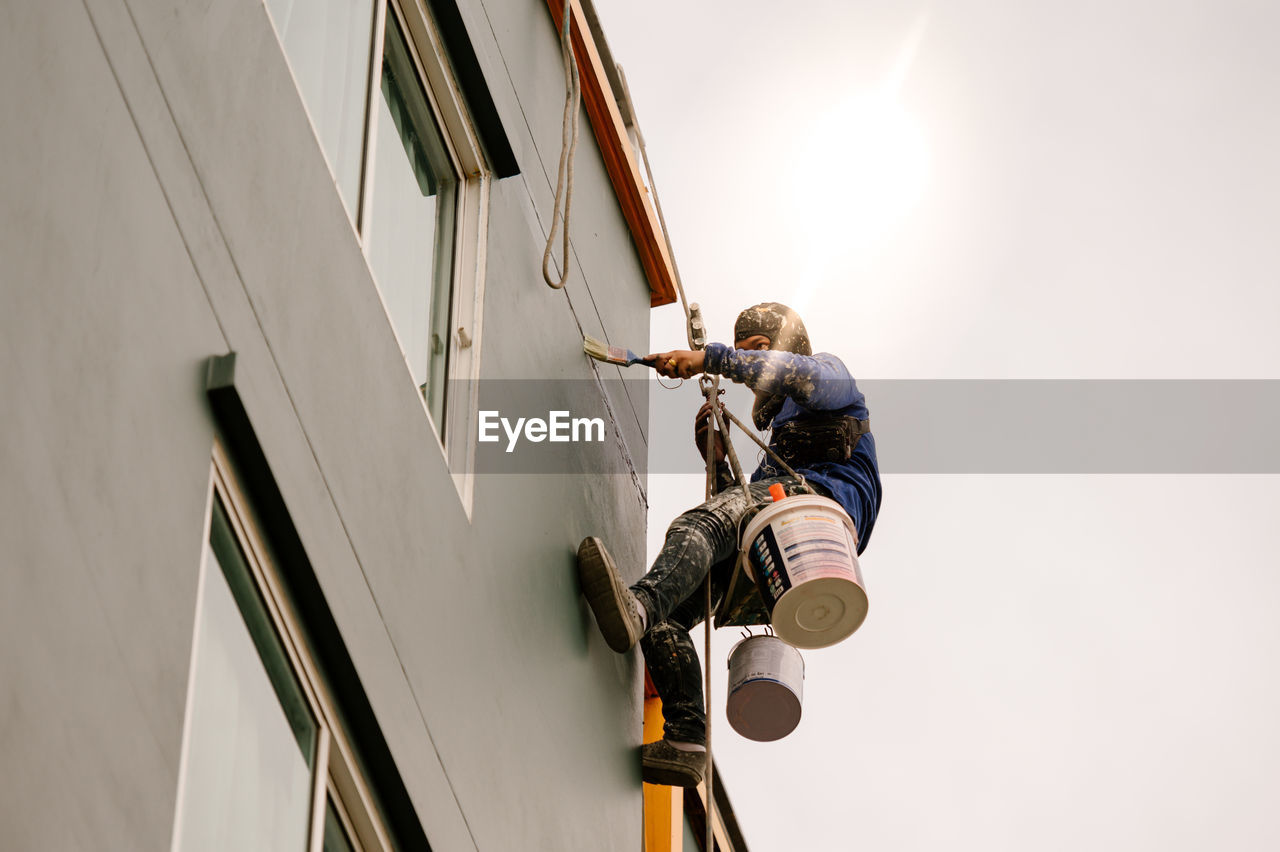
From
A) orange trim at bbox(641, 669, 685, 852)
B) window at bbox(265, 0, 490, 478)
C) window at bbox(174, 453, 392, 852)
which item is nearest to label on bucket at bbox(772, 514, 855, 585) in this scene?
orange trim at bbox(641, 669, 685, 852)

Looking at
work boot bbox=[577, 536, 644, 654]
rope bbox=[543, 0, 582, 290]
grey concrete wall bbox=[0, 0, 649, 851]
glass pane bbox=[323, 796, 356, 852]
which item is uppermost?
rope bbox=[543, 0, 582, 290]

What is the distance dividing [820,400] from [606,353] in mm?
998

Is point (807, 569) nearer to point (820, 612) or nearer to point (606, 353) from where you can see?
point (820, 612)

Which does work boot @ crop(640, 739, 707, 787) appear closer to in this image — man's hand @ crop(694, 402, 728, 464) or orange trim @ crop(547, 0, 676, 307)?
man's hand @ crop(694, 402, 728, 464)

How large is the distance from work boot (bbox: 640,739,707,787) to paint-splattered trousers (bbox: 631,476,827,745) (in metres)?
0.06

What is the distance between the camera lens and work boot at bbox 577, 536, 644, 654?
6.14 meters

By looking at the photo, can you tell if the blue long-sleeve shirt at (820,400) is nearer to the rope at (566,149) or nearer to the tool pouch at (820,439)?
the tool pouch at (820,439)

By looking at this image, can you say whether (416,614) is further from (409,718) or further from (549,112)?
(549,112)

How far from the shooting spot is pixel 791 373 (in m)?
7.15

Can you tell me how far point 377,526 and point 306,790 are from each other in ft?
2.68

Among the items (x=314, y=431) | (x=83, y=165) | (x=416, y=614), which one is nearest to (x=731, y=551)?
(x=416, y=614)

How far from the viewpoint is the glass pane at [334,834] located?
399cm

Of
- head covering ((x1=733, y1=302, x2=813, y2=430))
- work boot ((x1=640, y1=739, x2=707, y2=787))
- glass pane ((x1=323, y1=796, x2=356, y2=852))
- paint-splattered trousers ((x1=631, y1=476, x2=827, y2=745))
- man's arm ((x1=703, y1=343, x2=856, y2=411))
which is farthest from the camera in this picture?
head covering ((x1=733, y1=302, x2=813, y2=430))

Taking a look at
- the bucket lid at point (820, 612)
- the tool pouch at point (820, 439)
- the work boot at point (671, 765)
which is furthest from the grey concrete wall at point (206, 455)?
the tool pouch at point (820, 439)
